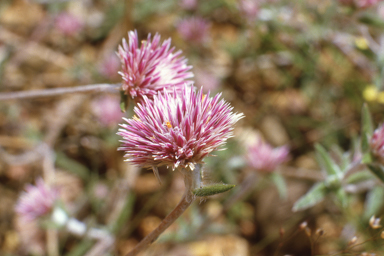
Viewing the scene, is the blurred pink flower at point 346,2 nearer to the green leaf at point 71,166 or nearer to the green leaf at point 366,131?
the green leaf at point 366,131

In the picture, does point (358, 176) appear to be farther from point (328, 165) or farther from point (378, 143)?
point (378, 143)

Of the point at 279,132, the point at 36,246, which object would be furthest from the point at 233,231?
the point at 36,246

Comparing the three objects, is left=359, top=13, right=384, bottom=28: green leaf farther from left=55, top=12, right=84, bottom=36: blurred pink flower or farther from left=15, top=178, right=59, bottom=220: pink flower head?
left=55, top=12, right=84, bottom=36: blurred pink flower

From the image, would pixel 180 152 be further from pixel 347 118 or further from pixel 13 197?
pixel 347 118

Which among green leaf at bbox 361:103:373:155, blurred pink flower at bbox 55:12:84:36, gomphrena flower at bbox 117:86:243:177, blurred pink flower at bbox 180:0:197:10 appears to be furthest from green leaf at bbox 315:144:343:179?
blurred pink flower at bbox 55:12:84:36

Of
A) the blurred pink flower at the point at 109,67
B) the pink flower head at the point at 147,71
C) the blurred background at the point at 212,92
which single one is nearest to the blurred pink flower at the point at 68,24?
the blurred background at the point at 212,92

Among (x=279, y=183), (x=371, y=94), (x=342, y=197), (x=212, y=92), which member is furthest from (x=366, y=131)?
(x=212, y=92)
